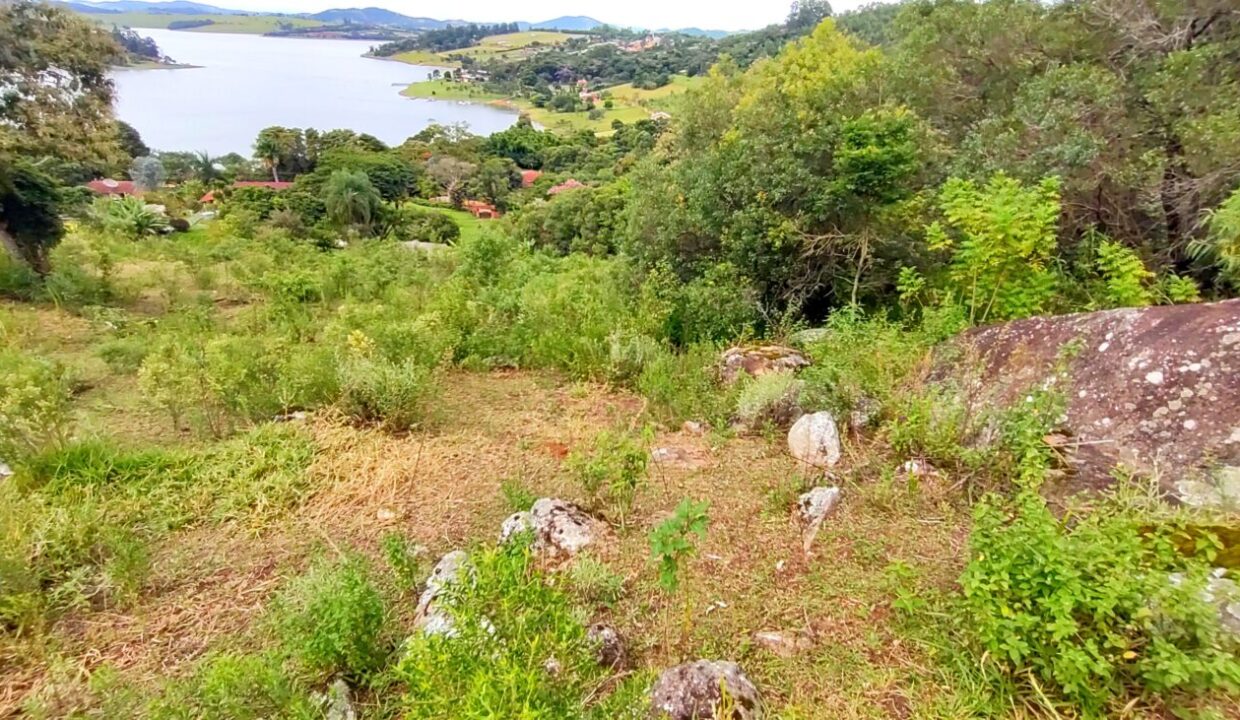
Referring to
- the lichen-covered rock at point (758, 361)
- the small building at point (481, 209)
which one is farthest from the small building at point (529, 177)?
the lichen-covered rock at point (758, 361)

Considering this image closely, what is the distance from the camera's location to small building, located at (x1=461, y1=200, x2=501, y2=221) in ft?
106

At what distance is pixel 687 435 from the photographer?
3.95 metres

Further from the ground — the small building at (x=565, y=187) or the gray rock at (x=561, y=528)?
the gray rock at (x=561, y=528)

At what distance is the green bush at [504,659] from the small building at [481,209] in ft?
102

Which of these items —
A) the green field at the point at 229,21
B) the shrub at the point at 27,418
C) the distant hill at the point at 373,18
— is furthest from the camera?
the distant hill at the point at 373,18

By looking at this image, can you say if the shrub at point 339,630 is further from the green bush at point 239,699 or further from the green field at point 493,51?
the green field at point 493,51

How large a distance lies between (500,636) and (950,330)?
374 centimetres

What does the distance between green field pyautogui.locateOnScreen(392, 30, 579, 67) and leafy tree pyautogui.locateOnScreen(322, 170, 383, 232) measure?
248ft

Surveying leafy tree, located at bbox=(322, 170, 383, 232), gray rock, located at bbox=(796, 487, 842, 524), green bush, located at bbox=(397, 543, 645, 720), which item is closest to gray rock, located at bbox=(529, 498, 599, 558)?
green bush, located at bbox=(397, 543, 645, 720)

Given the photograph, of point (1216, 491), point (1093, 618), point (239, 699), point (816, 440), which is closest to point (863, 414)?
point (816, 440)

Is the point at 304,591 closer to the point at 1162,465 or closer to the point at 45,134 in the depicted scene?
the point at 1162,465

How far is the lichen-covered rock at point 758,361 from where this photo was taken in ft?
14.5

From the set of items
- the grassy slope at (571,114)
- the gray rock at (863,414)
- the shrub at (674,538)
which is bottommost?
the grassy slope at (571,114)

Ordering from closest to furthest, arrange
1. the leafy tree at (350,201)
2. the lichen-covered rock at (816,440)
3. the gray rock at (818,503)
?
the gray rock at (818,503)
the lichen-covered rock at (816,440)
the leafy tree at (350,201)
